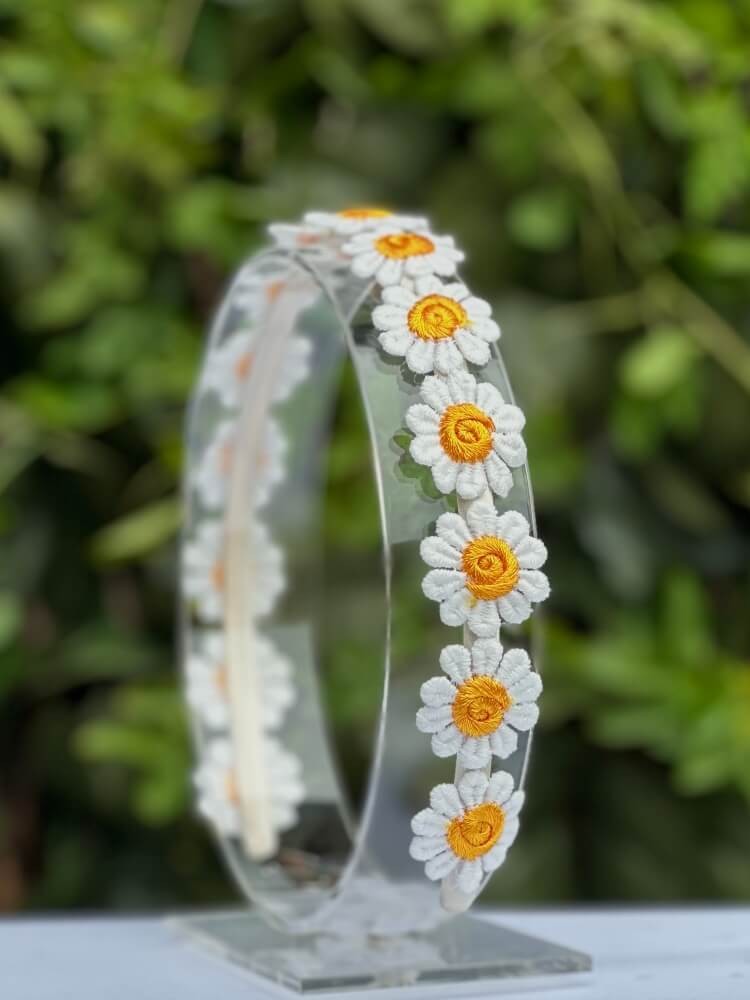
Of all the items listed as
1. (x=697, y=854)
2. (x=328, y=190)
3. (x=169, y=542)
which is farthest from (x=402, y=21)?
(x=697, y=854)

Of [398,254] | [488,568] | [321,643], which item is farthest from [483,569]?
[321,643]

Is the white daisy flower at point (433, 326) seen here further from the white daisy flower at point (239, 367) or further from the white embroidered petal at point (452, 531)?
the white daisy flower at point (239, 367)

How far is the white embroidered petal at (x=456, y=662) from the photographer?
49cm

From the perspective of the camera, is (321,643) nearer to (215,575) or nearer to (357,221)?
(215,575)

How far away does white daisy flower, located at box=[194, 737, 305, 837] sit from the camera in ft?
2.28

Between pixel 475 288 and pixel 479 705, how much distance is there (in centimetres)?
60

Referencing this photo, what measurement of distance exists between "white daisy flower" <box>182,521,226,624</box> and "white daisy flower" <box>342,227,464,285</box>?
210 mm

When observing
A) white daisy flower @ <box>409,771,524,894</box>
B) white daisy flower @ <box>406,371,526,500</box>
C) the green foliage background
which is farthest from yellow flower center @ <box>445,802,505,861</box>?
the green foliage background

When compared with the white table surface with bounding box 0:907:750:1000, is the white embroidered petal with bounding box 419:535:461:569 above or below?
above

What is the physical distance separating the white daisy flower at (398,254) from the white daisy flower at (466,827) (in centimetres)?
19

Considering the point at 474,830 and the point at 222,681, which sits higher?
the point at 222,681

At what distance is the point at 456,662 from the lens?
494 mm

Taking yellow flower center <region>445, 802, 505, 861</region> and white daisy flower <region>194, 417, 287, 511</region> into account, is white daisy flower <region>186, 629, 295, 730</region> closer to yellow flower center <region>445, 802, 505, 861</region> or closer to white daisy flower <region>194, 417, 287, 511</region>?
white daisy flower <region>194, 417, 287, 511</region>

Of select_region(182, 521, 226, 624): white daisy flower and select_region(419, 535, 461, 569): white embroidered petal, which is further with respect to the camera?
select_region(182, 521, 226, 624): white daisy flower
